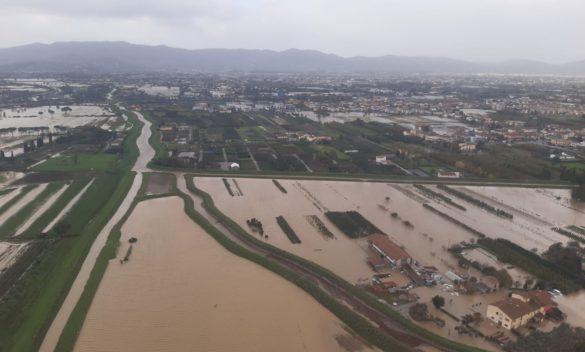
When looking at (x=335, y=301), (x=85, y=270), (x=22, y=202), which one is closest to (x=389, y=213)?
(x=335, y=301)

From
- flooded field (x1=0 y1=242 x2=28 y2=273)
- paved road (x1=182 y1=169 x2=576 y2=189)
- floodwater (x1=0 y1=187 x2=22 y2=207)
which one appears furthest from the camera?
paved road (x1=182 y1=169 x2=576 y2=189)

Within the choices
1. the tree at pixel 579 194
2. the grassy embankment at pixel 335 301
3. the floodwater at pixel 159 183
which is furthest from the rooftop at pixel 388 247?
the tree at pixel 579 194

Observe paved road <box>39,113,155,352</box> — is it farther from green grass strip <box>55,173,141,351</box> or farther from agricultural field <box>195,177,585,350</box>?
agricultural field <box>195,177,585,350</box>

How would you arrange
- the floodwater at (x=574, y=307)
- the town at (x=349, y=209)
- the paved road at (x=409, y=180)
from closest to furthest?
the floodwater at (x=574, y=307) < the town at (x=349, y=209) < the paved road at (x=409, y=180)

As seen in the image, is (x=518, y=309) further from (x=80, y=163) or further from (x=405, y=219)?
(x=80, y=163)

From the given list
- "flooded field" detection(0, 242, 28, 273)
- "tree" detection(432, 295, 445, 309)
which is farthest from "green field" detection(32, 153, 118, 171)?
"tree" detection(432, 295, 445, 309)

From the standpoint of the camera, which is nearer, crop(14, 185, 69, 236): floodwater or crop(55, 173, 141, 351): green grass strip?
crop(55, 173, 141, 351): green grass strip

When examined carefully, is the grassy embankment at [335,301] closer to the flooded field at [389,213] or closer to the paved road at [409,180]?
the flooded field at [389,213]

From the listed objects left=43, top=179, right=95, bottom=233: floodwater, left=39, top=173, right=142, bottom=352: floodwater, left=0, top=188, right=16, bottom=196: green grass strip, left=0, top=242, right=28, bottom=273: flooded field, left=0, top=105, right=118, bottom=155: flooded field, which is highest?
left=0, top=105, right=118, bottom=155: flooded field
